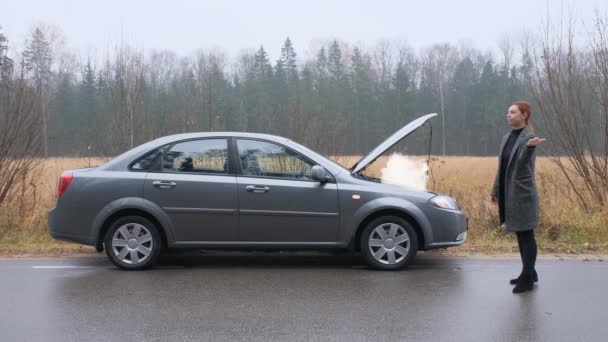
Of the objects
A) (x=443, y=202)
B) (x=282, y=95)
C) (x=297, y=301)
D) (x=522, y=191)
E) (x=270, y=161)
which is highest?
(x=282, y=95)

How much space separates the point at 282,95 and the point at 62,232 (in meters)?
25.8

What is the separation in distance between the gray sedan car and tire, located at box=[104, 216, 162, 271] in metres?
0.01

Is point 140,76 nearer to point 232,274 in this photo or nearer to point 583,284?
point 232,274

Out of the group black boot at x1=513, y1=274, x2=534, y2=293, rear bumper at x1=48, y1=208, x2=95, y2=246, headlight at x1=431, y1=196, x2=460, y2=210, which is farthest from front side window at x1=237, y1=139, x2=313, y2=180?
black boot at x1=513, y1=274, x2=534, y2=293

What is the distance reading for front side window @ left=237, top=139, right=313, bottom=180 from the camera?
7.08 meters

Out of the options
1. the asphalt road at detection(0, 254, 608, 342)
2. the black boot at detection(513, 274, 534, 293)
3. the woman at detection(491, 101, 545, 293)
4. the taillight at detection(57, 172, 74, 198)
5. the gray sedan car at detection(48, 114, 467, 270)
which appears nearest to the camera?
the asphalt road at detection(0, 254, 608, 342)

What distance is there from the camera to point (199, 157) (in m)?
7.16

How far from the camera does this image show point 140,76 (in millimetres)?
13094

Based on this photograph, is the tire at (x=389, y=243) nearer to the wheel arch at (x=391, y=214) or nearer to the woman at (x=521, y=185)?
the wheel arch at (x=391, y=214)

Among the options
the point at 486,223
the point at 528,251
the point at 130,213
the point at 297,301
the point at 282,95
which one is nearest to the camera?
the point at 297,301

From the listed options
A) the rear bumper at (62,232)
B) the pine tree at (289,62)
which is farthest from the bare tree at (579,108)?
the pine tree at (289,62)

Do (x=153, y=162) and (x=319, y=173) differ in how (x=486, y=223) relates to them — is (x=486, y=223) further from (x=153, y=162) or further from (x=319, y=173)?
(x=153, y=162)

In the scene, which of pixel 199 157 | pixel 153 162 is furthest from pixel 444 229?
pixel 153 162

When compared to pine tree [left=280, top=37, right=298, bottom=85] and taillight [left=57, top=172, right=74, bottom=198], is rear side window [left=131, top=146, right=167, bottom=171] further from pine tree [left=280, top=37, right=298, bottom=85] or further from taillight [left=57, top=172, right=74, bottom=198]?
pine tree [left=280, top=37, right=298, bottom=85]
